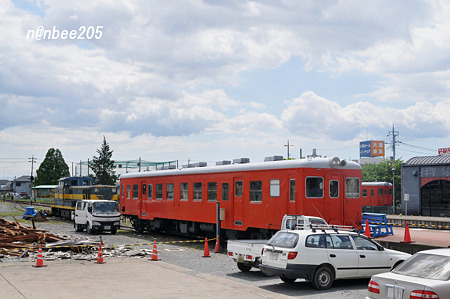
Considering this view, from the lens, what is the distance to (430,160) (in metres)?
46.7

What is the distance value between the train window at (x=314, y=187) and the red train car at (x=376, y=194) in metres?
36.7

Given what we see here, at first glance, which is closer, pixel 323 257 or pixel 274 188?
pixel 323 257

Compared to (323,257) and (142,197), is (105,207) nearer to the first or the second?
(142,197)

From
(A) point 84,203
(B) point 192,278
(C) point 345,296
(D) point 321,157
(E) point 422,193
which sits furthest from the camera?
(E) point 422,193

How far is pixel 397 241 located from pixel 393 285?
9.98 meters

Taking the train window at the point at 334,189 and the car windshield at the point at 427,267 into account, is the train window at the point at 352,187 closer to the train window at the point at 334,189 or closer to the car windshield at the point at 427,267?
the train window at the point at 334,189

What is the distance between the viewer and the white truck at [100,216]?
1119 inches

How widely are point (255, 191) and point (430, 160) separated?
31.7 metres

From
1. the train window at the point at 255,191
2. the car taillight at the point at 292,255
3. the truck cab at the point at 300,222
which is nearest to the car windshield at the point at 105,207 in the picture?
the train window at the point at 255,191

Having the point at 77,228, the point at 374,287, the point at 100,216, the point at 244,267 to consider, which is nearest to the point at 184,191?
the point at 100,216

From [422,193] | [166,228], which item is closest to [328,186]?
[166,228]

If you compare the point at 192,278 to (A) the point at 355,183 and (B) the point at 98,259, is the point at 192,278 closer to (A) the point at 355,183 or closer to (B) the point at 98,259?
(B) the point at 98,259

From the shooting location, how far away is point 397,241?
1800 cm

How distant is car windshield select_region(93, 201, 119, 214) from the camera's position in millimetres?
28828
